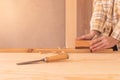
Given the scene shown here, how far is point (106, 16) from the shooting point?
143cm

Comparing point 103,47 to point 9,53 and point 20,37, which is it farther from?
point 20,37

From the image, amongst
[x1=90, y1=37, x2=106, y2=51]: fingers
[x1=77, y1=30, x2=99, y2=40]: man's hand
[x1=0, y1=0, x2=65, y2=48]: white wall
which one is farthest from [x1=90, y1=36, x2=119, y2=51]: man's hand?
[x1=0, y1=0, x2=65, y2=48]: white wall

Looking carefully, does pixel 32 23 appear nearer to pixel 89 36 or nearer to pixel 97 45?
pixel 89 36

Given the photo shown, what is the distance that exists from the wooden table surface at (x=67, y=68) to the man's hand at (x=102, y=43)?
0.29 ft

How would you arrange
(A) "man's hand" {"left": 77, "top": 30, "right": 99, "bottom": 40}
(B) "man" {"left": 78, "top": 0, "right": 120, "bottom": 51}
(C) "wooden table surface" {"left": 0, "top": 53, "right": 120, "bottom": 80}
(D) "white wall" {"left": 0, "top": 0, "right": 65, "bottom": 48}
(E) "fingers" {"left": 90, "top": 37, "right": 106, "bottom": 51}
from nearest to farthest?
(C) "wooden table surface" {"left": 0, "top": 53, "right": 120, "bottom": 80} → (E) "fingers" {"left": 90, "top": 37, "right": 106, "bottom": 51} → (A) "man's hand" {"left": 77, "top": 30, "right": 99, "bottom": 40} → (B) "man" {"left": 78, "top": 0, "right": 120, "bottom": 51} → (D) "white wall" {"left": 0, "top": 0, "right": 65, "bottom": 48}

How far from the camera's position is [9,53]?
3.21ft

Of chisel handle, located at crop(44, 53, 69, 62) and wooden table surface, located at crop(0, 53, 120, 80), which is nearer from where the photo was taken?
wooden table surface, located at crop(0, 53, 120, 80)

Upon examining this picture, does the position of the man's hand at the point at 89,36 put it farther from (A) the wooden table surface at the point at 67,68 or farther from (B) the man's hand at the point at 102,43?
(A) the wooden table surface at the point at 67,68

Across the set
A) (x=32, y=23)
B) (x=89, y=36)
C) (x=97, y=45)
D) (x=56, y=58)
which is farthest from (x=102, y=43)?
(x=32, y=23)

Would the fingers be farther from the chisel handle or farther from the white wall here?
the white wall

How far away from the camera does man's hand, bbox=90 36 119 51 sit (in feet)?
3.35

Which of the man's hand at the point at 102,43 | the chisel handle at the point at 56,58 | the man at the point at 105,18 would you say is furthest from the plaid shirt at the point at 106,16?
the chisel handle at the point at 56,58

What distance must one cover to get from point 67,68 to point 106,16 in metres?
0.75

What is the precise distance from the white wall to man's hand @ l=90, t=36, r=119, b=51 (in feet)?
5.23
